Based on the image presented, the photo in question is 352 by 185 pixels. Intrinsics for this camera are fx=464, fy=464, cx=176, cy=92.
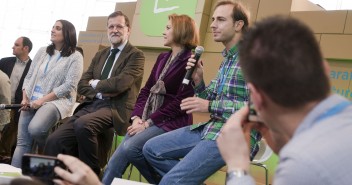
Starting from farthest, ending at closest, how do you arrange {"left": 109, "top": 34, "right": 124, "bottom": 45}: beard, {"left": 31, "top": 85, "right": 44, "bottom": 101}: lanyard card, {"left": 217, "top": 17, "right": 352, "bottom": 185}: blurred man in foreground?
{"left": 31, "top": 85, "right": 44, "bottom": 101}: lanyard card
{"left": 109, "top": 34, "right": 124, "bottom": 45}: beard
{"left": 217, "top": 17, "right": 352, "bottom": 185}: blurred man in foreground

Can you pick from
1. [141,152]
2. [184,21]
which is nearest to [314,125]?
[141,152]

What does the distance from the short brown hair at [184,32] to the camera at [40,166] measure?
4.96 ft

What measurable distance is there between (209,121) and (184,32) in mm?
650

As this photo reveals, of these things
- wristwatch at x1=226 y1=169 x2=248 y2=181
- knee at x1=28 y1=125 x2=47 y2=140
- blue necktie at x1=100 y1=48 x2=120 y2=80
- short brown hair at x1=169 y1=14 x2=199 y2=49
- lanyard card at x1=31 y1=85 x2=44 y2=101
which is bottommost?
knee at x1=28 y1=125 x2=47 y2=140

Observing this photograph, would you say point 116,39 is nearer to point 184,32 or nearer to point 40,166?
point 184,32

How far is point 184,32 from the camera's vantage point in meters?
2.50

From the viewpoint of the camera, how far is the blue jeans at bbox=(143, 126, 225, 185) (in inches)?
72.0

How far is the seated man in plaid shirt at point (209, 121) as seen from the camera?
6.03ft

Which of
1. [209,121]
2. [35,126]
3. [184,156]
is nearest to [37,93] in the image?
[35,126]

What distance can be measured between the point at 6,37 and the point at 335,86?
4472mm

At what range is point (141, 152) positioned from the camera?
2.31 m

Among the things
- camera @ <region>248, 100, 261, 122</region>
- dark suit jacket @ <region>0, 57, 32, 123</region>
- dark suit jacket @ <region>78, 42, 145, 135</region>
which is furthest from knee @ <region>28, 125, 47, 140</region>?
camera @ <region>248, 100, 261, 122</region>

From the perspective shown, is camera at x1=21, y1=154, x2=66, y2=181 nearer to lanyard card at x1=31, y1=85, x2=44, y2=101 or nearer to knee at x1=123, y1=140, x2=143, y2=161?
knee at x1=123, y1=140, x2=143, y2=161

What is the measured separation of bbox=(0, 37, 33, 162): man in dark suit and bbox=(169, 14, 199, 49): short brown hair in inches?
81.6
